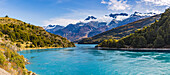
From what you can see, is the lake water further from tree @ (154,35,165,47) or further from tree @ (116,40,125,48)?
tree @ (116,40,125,48)

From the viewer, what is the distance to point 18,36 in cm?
17575

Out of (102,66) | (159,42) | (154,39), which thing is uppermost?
(154,39)

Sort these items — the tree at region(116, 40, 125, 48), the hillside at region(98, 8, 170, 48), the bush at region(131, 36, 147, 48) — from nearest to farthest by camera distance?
1. the hillside at region(98, 8, 170, 48)
2. the bush at region(131, 36, 147, 48)
3. the tree at region(116, 40, 125, 48)

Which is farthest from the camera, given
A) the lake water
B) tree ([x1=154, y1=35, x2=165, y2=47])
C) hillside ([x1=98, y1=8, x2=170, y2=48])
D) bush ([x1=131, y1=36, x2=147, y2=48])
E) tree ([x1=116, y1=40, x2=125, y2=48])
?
tree ([x1=116, y1=40, x2=125, y2=48])

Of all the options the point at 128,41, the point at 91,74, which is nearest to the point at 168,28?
the point at 128,41

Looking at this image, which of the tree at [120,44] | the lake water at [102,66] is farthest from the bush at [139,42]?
the lake water at [102,66]

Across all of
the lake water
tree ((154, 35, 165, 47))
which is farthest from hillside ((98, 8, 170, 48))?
the lake water

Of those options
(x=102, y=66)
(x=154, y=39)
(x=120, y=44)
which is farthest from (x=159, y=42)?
(x=102, y=66)

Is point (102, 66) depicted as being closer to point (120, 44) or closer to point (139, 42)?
point (139, 42)

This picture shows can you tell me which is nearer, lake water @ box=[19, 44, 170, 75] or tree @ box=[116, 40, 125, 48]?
lake water @ box=[19, 44, 170, 75]

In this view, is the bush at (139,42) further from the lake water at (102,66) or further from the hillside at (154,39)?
the lake water at (102,66)

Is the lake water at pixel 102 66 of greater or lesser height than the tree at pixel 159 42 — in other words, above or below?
below

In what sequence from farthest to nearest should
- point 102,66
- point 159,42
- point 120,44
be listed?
1. point 120,44
2. point 159,42
3. point 102,66

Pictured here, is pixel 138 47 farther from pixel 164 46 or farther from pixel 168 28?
pixel 168 28
